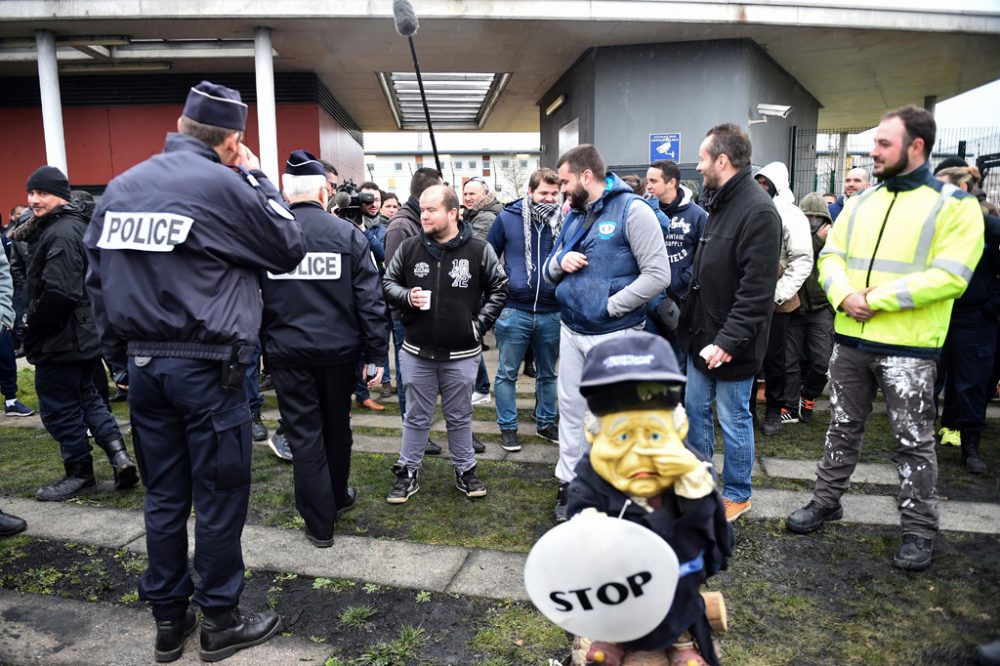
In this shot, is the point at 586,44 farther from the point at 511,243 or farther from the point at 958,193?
the point at 958,193

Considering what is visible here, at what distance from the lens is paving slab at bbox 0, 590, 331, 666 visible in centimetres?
278

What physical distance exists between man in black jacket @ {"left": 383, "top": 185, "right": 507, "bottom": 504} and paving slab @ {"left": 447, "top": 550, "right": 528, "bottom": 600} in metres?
0.84

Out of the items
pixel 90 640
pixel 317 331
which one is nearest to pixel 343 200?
pixel 317 331

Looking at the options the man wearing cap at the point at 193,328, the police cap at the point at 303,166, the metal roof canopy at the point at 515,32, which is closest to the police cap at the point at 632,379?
the man wearing cap at the point at 193,328

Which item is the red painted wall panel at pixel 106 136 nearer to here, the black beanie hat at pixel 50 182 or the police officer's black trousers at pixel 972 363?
the black beanie hat at pixel 50 182

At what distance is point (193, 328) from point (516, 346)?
3.00 metres

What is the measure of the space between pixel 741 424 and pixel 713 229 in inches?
41.7

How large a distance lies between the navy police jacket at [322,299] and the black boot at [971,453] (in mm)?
4041

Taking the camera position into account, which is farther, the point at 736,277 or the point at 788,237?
the point at 788,237

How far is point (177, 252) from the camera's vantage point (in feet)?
8.61

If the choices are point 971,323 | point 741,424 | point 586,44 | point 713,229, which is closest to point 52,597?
point 741,424

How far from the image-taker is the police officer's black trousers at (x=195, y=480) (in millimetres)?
2709

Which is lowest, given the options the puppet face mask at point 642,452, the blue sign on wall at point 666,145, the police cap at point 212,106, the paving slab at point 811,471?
the paving slab at point 811,471

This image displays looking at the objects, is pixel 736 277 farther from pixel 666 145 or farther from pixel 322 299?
pixel 666 145
